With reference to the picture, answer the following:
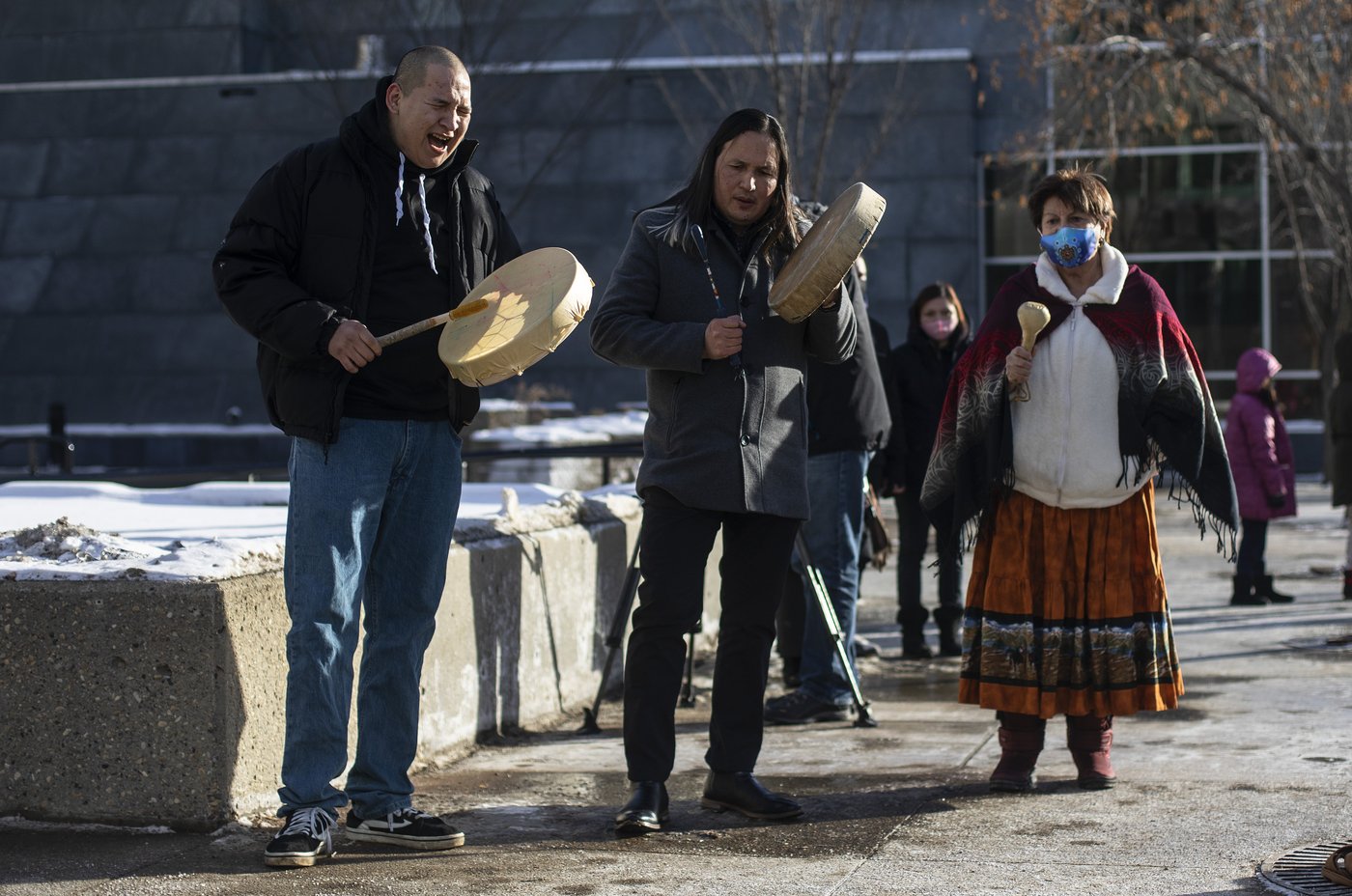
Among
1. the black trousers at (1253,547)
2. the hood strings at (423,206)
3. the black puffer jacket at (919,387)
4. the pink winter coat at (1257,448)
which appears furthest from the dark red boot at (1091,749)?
the pink winter coat at (1257,448)

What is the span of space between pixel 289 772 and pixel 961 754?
226cm

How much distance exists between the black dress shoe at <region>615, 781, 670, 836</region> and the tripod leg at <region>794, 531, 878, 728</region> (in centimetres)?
157

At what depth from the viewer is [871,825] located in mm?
4633

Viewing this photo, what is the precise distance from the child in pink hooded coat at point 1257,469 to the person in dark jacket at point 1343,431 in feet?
0.88

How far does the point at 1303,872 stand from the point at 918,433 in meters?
4.19

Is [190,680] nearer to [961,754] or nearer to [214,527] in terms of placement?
[214,527]

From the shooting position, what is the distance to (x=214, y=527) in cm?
587

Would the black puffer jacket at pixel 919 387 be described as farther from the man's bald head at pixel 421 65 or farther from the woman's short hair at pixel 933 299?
the man's bald head at pixel 421 65

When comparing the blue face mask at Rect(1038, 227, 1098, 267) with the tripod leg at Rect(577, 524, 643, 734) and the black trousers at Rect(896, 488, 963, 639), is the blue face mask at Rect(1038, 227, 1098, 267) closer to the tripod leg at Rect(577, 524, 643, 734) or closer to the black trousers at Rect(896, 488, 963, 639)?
the tripod leg at Rect(577, 524, 643, 734)

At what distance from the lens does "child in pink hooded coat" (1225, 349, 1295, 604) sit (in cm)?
974

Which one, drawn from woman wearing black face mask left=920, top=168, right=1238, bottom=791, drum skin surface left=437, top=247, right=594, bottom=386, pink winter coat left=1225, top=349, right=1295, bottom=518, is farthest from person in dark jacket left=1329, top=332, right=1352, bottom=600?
drum skin surface left=437, top=247, right=594, bottom=386

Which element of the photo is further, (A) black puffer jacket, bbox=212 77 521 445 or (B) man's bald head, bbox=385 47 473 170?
(B) man's bald head, bbox=385 47 473 170

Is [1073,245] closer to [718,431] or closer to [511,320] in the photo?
[718,431]

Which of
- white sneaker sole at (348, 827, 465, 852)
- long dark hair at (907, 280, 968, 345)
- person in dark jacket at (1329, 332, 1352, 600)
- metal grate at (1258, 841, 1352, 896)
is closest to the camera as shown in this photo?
metal grate at (1258, 841, 1352, 896)
